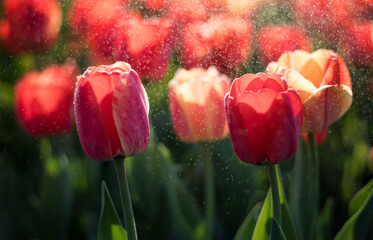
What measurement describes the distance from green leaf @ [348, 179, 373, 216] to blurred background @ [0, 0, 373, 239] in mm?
12

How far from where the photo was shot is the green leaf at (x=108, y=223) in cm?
42

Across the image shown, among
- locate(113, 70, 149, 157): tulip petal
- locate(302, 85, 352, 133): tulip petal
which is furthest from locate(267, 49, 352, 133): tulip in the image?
locate(113, 70, 149, 157): tulip petal

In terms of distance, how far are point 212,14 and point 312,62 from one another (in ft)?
0.27

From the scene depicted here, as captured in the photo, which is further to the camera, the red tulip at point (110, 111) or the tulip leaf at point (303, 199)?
the tulip leaf at point (303, 199)

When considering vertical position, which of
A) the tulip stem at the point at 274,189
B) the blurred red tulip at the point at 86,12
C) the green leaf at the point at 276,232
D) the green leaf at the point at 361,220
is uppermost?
the blurred red tulip at the point at 86,12

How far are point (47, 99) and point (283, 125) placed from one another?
20 centimetres

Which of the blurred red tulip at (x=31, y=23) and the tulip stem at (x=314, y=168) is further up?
the blurred red tulip at (x=31, y=23)

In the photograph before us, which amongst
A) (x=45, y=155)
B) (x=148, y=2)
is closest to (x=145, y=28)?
(x=148, y=2)

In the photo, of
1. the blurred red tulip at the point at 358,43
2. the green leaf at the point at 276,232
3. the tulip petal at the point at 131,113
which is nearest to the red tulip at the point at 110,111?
the tulip petal at the point at 131,113

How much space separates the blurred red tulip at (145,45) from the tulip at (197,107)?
17mm

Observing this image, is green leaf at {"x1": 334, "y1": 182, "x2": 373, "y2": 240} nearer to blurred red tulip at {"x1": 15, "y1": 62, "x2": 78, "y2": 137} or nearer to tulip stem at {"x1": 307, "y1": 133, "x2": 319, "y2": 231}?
tulip stem at {"x1": 307, "y1": 133, "x2": 319, "y2": 231}

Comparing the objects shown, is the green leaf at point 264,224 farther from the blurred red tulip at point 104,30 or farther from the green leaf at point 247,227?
the blurred red tulip at point 104,30

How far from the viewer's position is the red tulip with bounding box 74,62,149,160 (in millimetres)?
359

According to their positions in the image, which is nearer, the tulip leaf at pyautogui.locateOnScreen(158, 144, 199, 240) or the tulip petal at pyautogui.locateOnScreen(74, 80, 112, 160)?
the tulip petal at pyautogui.locateOnScreen(74, 80, 112, 160)
